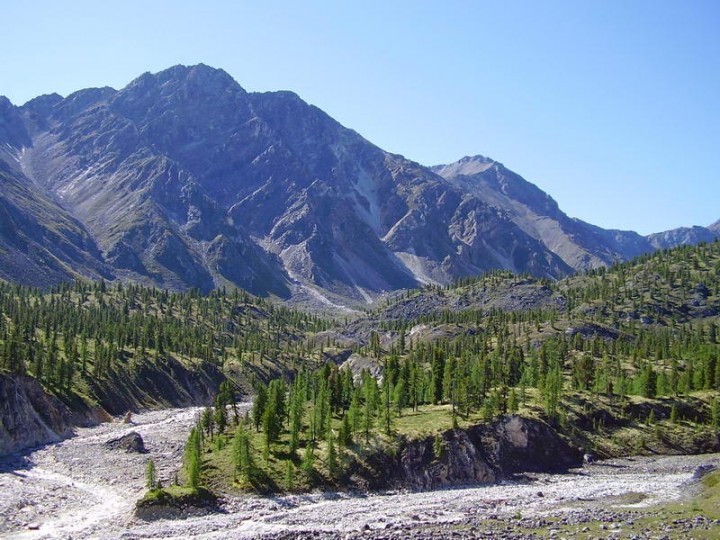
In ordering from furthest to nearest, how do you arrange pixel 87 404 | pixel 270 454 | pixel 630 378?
pixel 630 378 < pixel 87 404 < pixel 270 454

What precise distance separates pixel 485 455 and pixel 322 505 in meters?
35.3

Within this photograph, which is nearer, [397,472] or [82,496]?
[82,496]

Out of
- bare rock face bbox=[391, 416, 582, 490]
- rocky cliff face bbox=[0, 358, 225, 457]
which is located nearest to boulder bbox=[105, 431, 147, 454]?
rocky cliff face bbox=[0, 358, 225, 457]

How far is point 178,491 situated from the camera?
273 ft

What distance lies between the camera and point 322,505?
3334 inches

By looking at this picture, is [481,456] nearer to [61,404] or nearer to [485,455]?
[485,455]

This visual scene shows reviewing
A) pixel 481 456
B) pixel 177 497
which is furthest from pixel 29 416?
pixel 481 456

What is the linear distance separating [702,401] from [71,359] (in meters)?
153

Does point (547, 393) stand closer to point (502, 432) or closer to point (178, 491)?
point (502, 432)

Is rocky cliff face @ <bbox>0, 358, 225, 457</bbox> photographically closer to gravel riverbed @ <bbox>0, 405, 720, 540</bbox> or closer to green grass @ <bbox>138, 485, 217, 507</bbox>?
gravel riverbed @ <bbox>0, 405, 720, 540</bbox>

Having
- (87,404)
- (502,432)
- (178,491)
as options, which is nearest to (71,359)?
(87,404)

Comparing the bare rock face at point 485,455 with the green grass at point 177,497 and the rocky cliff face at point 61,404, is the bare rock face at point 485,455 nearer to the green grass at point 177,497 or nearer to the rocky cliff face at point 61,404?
the green grass at point 177,497

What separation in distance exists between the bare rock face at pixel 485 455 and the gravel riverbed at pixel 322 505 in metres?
3.68

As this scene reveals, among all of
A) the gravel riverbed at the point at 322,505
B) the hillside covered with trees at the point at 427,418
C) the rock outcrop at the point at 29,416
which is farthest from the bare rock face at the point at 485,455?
the rock outcrop at the point at 29,416
